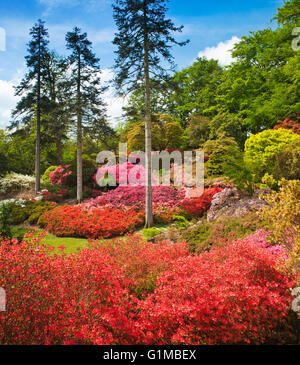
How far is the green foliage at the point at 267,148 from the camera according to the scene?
28.9 ft

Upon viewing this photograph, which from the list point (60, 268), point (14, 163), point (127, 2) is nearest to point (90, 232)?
point (60, 268)

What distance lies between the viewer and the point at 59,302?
2158mm

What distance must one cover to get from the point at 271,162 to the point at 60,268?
29.2 ft

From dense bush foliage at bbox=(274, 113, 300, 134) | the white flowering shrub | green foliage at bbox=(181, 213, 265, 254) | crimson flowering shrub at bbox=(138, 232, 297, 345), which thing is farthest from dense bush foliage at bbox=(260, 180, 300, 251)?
the white flowering shrub

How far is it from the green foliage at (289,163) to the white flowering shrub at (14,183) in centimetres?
1425

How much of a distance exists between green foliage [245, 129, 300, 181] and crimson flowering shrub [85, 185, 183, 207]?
11.4 feet

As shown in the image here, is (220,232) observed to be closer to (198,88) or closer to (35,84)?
(35,84)

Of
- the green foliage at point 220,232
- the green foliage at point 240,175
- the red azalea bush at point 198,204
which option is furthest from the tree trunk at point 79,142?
the green foliage at point 220,232

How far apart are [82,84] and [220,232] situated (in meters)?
10.9

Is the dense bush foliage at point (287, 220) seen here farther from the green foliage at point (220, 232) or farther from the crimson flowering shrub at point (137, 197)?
the crimson flowering shrub at point (137, 197)

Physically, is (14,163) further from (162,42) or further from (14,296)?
(14,296)

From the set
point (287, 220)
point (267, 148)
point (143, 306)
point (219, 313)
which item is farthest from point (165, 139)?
point (219, 313)

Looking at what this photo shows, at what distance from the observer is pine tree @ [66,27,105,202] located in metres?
11.8

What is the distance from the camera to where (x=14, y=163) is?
19156 mm
